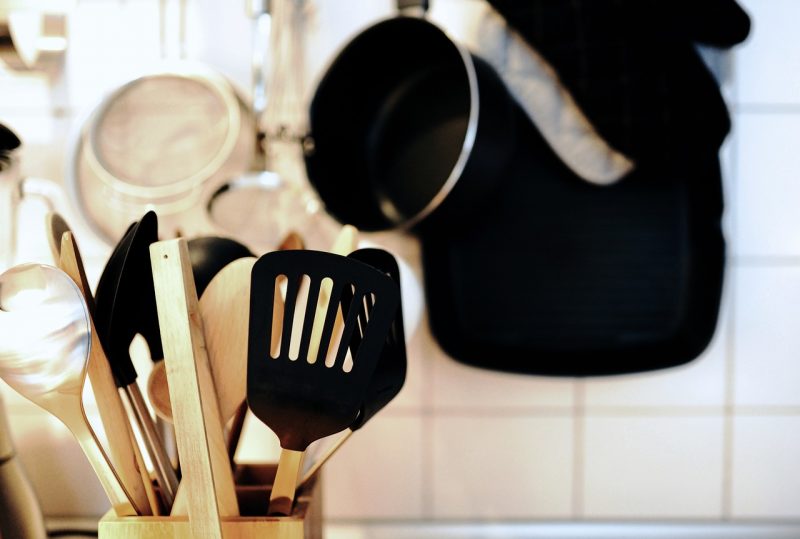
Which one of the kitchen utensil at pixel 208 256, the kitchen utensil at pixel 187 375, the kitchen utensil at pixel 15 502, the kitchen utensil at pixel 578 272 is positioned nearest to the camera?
the kitchen utensil at pixel 187 375

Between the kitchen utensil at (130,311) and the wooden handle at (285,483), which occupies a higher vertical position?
the kitchen utensil at (130,311)

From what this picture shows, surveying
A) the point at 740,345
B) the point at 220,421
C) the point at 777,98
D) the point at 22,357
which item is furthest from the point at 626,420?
the point at 22,357

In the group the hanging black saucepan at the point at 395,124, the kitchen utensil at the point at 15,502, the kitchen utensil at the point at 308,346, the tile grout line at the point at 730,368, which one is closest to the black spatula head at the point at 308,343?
the kitchen utensil at the point at 308,346

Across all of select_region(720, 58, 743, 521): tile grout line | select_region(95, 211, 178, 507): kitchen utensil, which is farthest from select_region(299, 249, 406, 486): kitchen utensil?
select_region(720, 58, 743, 521): tile grout line

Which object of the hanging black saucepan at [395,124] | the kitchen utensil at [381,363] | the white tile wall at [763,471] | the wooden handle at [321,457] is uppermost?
the hanging black saucepan at [395,124]

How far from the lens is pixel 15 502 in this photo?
0.66m

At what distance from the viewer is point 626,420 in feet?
2.64

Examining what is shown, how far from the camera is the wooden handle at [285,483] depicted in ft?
1.55

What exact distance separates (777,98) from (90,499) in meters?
0.98

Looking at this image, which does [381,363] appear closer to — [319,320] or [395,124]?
[319,320]

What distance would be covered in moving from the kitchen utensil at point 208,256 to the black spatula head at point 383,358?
139mm

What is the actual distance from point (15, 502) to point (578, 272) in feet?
2.15

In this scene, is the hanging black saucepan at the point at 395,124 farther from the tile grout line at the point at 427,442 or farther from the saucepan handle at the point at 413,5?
the tile grout line at the point at 427,442

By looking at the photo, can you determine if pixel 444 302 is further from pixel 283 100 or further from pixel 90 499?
pixel 90 499
